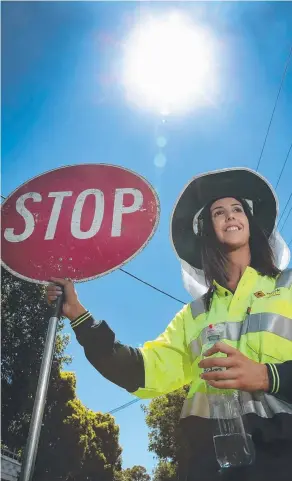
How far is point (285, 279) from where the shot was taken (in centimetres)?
198

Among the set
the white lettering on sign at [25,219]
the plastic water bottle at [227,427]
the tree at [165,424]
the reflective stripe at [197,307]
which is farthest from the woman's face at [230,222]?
the tree at [165,424]

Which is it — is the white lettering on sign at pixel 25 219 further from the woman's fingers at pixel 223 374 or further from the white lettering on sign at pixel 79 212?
the woman's fingers at pixel 223 374

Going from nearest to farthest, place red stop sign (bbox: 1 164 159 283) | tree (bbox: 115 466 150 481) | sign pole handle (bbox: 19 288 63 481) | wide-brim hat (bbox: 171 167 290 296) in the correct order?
sign pole handle (bbox: 19 288 63 481), red stop sign (bbox: 1 164 159 283), wide-brim hat (bbox: 171 167 290 296), tree (bbox: 115 466 150 481)

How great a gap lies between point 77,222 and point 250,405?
3.71 feet

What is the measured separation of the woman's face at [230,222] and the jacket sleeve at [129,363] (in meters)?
0.76

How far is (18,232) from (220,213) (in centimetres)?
124

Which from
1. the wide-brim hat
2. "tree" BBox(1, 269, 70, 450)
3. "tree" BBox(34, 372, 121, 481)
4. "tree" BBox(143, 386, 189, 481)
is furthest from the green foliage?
the wide-brim hat

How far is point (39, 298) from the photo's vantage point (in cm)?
1283

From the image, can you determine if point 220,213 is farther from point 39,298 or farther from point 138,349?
point 39,298

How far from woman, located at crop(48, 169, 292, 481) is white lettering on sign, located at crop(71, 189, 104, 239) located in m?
0.25

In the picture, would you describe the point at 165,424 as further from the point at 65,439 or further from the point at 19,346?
the point at 19,346

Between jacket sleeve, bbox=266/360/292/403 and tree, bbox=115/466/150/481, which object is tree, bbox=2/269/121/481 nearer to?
jacket sleeve, bbox=266/360/292/403

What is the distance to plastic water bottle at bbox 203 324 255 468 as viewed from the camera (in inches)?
55.7

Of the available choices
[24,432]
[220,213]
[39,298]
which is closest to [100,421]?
[24,432]
